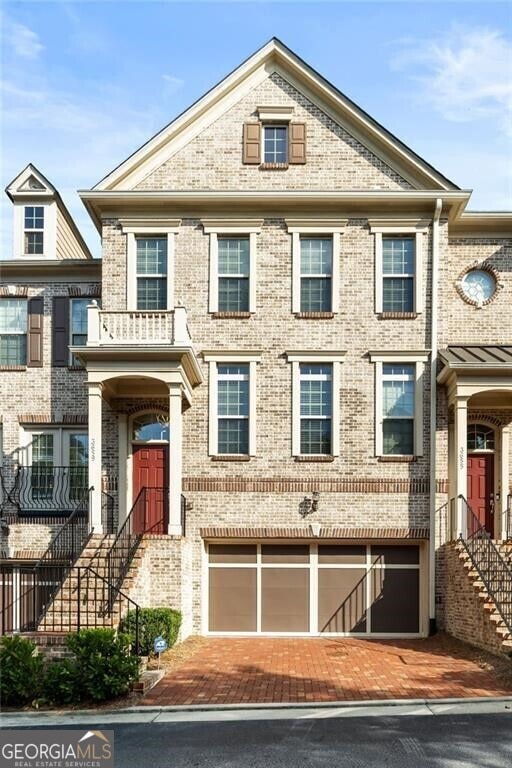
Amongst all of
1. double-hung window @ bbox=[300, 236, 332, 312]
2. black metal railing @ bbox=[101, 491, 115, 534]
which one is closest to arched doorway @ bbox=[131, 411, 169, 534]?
black metal railing @ bbox=[101, 491, 115, 534]

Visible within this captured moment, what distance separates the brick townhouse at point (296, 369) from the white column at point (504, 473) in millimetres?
50

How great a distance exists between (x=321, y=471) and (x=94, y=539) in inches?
197

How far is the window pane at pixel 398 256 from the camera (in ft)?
55.2

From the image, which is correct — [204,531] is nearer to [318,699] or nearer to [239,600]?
[239,600]

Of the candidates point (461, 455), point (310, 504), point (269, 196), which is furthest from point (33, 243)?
point (461, 455)

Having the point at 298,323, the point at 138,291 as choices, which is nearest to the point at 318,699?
the point at 298,323

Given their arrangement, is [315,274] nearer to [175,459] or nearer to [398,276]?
[398,276]

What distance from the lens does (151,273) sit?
16.8m

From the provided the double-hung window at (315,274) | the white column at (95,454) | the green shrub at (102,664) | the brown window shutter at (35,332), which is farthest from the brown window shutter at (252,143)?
the green shrub at (102,664)

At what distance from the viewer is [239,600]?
1644 centimetres

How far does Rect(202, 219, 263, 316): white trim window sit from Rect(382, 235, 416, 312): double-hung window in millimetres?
2945

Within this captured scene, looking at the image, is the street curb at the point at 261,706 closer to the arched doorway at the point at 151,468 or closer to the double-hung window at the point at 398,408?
the arched doorway at the point at 151,468

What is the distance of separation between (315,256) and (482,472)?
6.14 m

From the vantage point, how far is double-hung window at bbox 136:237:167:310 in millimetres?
16734
